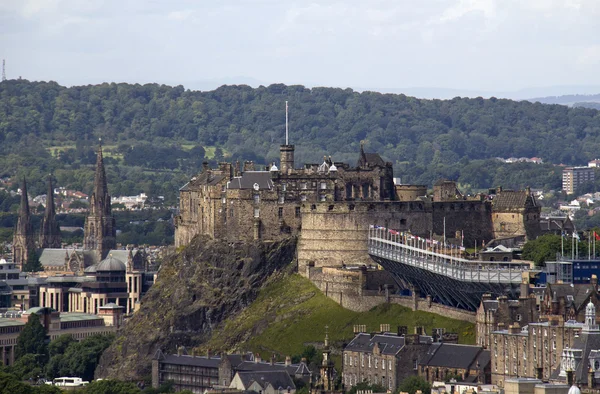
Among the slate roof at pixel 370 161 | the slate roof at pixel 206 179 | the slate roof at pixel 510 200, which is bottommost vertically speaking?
the slate roof at pixel 510 200

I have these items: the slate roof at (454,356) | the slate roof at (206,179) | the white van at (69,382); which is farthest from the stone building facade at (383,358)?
the slate roof at (206,179)

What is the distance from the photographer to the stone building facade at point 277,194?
577 feet

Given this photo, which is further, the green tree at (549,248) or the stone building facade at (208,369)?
the green tree at (549,248)

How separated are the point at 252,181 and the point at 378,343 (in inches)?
1404

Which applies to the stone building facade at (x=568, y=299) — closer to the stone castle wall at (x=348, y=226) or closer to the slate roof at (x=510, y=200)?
the stone castle wall at (x=348, y=226)

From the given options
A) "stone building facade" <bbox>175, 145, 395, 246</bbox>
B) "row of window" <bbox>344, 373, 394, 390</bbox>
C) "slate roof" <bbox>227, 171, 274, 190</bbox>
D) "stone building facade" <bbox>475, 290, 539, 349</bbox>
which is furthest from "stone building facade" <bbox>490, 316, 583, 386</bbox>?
"slate roof" <bbox>227, 171, 274, 190</bbox>

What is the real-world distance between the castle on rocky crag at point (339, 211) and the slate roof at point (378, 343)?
69.7 ft

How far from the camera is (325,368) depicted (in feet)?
469

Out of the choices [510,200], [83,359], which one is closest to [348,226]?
[510,200]

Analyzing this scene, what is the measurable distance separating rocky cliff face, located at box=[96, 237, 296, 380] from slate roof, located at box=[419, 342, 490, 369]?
3396 cm

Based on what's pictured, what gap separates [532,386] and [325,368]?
28.2 m

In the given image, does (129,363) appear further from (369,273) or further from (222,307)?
(369,273)

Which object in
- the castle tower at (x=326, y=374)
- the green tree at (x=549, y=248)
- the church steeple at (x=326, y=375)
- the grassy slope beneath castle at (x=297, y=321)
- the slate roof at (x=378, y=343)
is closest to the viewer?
the church steeple at (x=326, y=375)

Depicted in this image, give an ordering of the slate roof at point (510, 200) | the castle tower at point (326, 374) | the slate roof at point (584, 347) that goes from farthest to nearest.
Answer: the slate roof at point (510, 200) < the castle tower at point (326, 374) < the slate roof at point (584, 347)
